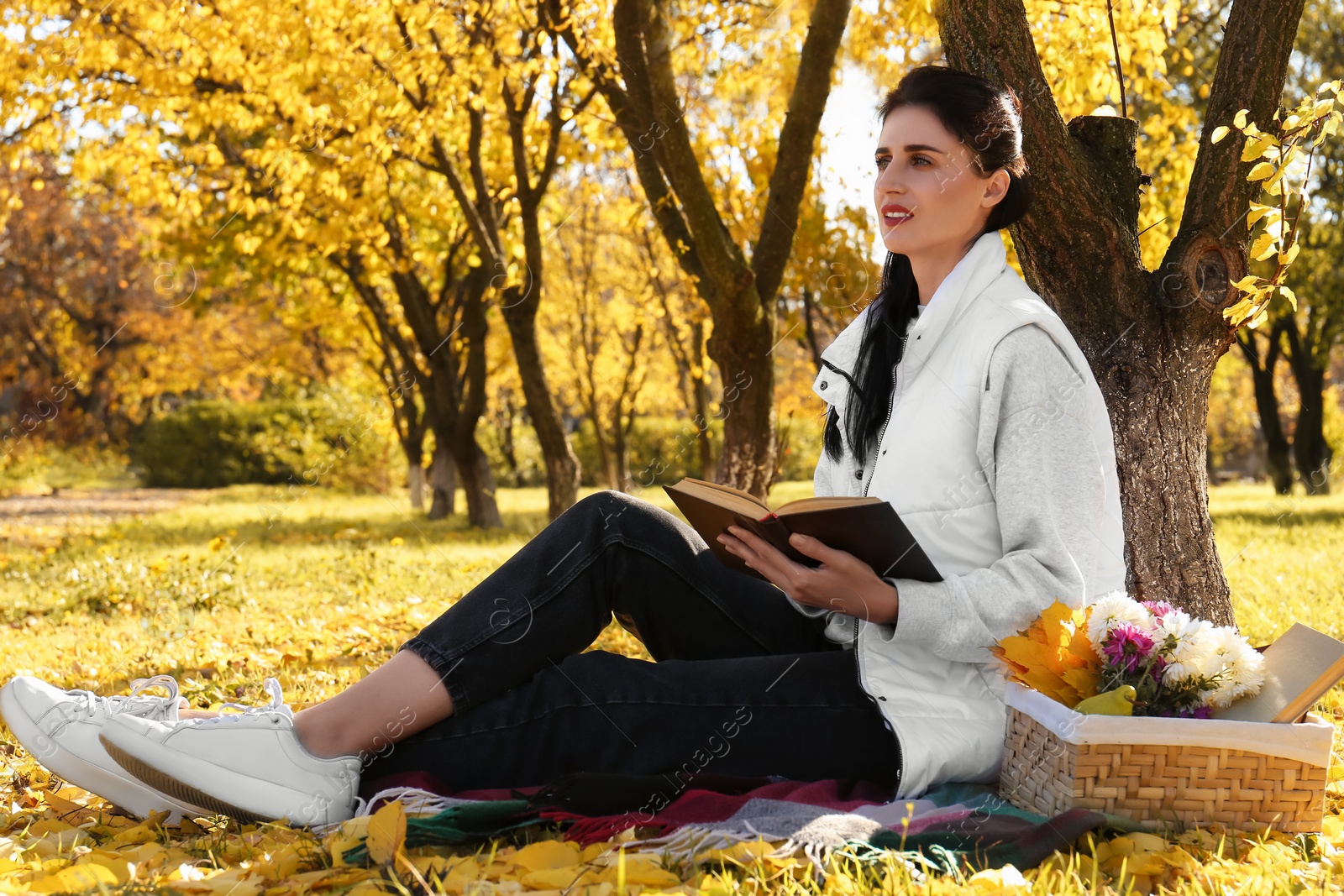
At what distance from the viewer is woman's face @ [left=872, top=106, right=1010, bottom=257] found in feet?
7.24

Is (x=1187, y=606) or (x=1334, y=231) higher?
(x=1334, y=231)

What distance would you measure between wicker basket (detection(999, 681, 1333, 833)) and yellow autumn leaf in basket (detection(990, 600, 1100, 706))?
4 centimetres

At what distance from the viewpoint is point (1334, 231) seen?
11.0 meters

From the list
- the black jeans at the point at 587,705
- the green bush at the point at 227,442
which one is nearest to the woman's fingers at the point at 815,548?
the black jeans at the point at 587,705

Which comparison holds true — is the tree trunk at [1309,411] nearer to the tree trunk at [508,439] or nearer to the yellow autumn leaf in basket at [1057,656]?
the yellow autumn leaf in basket at [1057,656]

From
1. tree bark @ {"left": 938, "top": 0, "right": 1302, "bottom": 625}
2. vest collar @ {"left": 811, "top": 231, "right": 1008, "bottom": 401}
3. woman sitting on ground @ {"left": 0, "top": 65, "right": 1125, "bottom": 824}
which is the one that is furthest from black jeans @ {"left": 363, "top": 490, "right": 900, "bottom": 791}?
tree bark @ {"left": 938, "top": 0, "right": 1302, "bottom": 625}

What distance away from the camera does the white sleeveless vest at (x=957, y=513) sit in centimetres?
202

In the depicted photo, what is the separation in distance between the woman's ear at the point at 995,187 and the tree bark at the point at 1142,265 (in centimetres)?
83

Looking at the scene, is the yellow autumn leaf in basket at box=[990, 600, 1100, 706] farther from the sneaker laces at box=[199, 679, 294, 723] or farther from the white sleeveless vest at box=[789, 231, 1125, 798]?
the sneaker laces at box=[199, 679, 294, 723]

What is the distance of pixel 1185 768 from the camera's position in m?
1.91

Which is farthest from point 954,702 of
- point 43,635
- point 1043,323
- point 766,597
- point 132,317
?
point 132,317

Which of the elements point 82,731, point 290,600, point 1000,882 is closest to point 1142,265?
point 1000,882

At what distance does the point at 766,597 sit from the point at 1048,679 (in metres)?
0.61

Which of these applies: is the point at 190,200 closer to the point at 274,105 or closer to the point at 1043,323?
the point at 274,105
